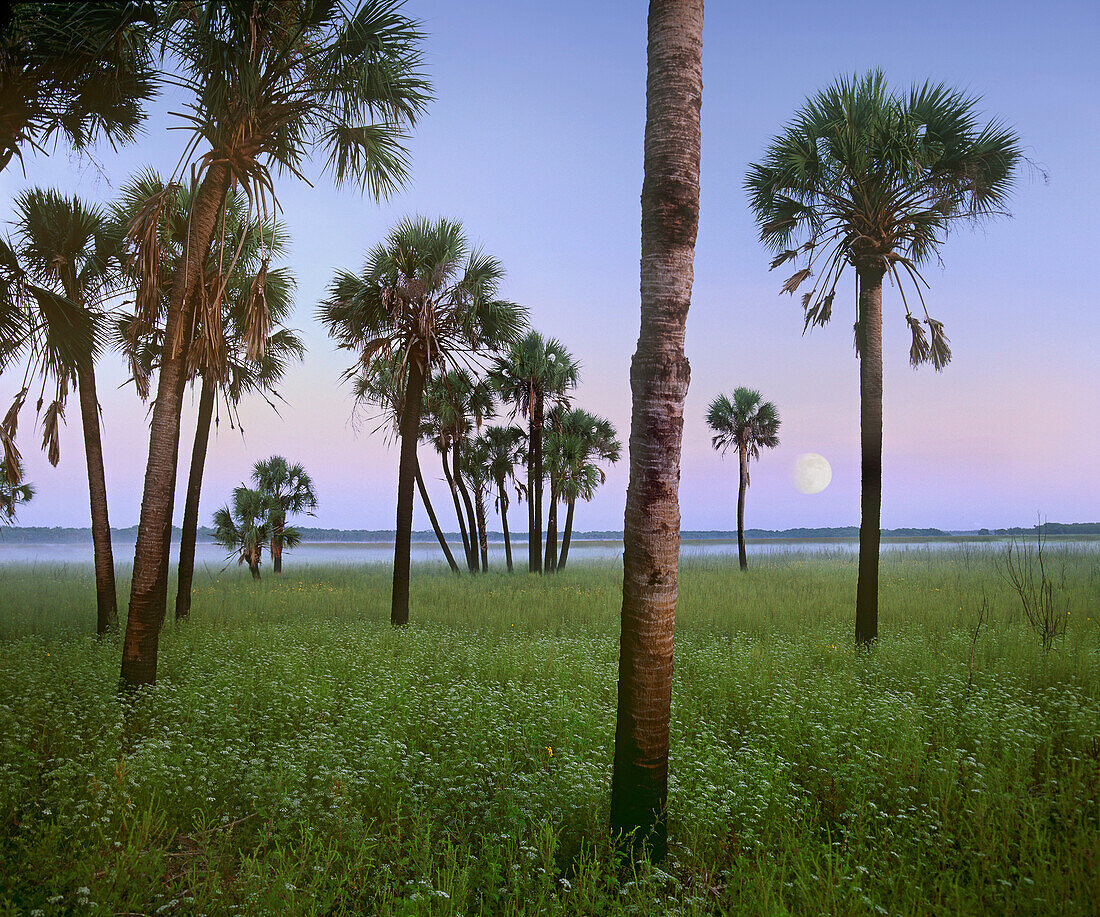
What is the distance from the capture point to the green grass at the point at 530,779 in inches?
148

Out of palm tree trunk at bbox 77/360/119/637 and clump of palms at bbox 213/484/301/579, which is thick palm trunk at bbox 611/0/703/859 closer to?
palm tree trunk at bbox 77/360/119/637

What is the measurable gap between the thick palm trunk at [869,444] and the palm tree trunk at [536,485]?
52.8 feet

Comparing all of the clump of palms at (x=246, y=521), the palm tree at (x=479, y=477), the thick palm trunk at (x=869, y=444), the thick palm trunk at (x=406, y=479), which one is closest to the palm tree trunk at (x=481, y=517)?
the palm tree at (x=479, y=477)

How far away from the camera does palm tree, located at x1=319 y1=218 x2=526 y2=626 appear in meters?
14.3

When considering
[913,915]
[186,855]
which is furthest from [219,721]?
[913,915]

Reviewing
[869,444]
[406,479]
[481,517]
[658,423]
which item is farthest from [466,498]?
[658,423]

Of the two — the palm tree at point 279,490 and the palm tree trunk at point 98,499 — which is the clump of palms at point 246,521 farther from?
the palm tree trunk at point 98,499

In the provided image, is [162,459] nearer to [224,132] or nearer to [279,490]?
[224,132]

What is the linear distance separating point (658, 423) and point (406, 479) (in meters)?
11.1

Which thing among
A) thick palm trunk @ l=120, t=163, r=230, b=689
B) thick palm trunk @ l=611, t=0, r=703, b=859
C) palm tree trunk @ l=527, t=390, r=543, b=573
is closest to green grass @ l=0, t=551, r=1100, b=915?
thick palm trunk @ l=611, t=0, r=703, b=859

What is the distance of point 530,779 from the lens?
5039 millimetres

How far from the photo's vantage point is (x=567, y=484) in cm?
3003

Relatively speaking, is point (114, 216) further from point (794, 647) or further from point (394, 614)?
point (794, 647)

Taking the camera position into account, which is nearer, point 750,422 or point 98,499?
point 98,499
